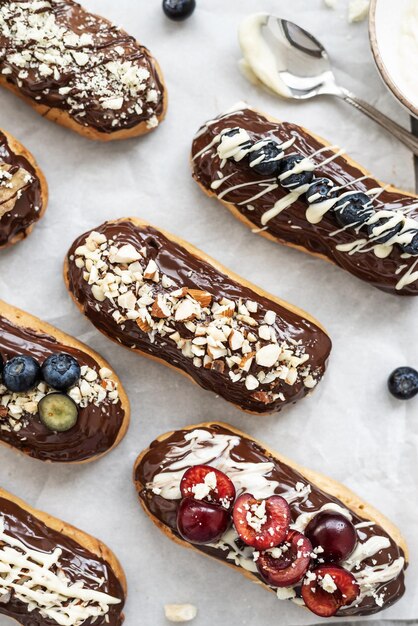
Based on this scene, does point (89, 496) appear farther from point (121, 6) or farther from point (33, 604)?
point (121, 6)

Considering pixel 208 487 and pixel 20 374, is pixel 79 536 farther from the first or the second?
pixel 20 374

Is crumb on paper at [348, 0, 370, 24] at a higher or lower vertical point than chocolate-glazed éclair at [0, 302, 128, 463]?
higher

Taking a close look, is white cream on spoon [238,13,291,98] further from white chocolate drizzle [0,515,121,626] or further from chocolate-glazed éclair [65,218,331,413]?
white chocolate drizzle [0,515,121,626]

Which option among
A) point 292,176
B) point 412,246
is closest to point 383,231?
point 412,246

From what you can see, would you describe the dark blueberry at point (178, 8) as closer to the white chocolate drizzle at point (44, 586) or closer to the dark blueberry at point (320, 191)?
the dark blueberry at point (320, 191)

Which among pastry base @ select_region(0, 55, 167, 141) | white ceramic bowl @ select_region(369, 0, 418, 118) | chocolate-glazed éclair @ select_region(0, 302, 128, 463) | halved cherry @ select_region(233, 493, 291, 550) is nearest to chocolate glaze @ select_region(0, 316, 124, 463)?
chocolate-glazed éclair @ select_region(0, 302, 128, 463)

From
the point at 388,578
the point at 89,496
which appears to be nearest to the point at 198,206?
the point at 89,496
